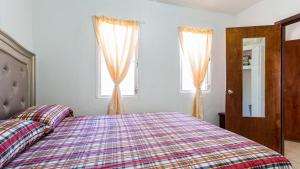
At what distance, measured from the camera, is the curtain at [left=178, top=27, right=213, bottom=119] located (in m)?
2.79

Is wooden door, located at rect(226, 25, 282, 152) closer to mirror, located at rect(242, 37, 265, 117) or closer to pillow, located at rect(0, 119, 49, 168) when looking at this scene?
mirror, located at rect(242, 37, 265, 117)

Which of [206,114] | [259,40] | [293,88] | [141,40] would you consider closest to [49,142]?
[141,40]

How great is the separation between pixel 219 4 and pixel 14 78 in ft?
10.2

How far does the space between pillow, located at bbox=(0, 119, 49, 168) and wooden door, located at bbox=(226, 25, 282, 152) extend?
8.47 ft

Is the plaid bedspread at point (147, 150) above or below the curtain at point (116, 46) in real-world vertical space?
below

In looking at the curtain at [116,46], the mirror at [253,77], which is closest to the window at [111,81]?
the curtain at [116,46]

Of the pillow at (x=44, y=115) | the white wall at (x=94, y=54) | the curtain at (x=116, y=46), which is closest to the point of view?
the pillow at (x=44, y=115)

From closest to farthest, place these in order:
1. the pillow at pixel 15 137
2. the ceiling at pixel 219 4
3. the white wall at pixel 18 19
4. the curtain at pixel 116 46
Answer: the pillow at pixel 15 137
the white wall at pixel 18 19
the curtain at pixel 116 46
the ceiling at pixel 219 4

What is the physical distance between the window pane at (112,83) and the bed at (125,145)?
0.90 m

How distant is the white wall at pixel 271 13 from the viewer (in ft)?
7.52

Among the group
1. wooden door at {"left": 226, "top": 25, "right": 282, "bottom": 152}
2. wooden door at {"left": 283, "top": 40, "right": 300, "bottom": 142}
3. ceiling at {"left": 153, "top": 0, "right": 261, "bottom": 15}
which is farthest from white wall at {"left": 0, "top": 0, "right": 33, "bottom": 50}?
wooden door at {"left": 283, "top": 40, "right": 300, "bottom": 142}

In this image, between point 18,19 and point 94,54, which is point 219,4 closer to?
point 94,54

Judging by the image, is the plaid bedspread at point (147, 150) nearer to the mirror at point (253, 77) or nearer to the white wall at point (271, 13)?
the mirror at point (253, 77)

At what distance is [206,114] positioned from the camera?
9.83 ft
